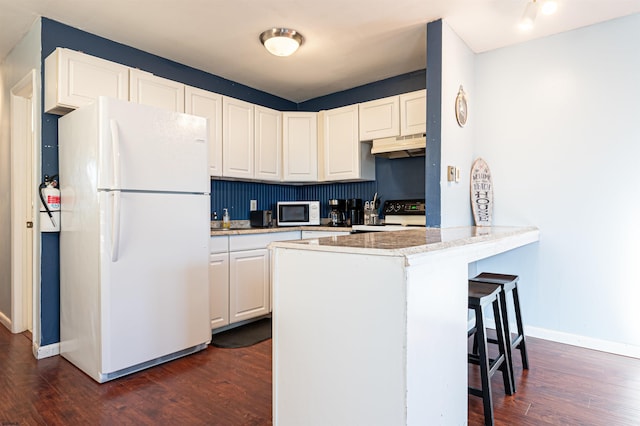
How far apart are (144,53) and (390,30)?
6.82 ft

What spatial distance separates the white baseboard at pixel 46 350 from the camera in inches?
100

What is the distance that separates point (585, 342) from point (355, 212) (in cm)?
221

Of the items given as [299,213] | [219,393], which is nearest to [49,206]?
[219,393]

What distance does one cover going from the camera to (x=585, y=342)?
274cm

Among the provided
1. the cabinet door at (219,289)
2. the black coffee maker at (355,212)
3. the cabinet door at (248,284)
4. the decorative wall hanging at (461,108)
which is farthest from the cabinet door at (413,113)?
the cabinet door at (219,289)

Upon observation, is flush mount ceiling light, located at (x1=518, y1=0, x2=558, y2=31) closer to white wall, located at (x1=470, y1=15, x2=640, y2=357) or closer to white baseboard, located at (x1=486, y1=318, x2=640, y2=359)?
white wall, located at (x1=470, y1=15, x2=640, y2=357)

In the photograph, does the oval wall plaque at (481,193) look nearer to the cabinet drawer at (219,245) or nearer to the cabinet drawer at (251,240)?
the cabinet drawer at (251,240)

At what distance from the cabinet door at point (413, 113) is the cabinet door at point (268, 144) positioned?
135 cm

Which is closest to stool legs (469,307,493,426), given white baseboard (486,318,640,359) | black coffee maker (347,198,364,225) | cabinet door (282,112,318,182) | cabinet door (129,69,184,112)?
white baseboard (486,318,640,359)

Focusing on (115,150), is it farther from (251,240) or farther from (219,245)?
(251,240)

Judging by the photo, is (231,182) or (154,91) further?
(231,182)

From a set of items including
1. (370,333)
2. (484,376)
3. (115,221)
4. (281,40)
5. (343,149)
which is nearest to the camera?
(370,333)

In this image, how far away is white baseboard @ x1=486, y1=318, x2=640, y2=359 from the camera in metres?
2.58

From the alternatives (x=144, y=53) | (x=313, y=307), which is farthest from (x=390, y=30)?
(x=313, y=307)
